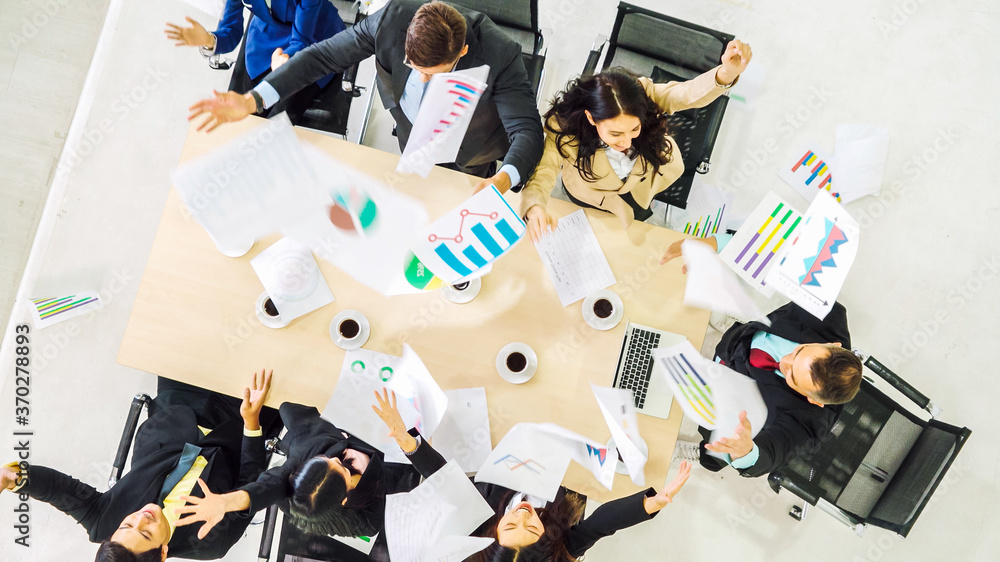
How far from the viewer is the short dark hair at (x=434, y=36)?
1514mm

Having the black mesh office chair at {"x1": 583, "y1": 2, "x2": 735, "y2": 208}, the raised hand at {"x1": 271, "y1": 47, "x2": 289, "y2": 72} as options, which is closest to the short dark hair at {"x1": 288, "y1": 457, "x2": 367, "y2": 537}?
the raised hand at {"x1": 271, "y1": 47, "x2": 289, "y2": 72}

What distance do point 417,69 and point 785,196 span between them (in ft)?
5.77

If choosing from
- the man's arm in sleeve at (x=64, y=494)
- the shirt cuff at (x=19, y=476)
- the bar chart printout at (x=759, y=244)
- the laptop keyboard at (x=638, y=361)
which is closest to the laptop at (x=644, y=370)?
the laptop keyboard at (x=638, y=361)

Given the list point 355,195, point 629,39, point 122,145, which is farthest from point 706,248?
point 122,145

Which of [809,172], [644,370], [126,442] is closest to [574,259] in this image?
[644,370]

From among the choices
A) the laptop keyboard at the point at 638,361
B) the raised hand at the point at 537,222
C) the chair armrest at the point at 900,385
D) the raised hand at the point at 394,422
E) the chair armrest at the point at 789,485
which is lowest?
the raised hand at the point at 394,422

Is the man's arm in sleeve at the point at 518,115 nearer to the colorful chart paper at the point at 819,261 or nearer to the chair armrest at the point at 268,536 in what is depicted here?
the colorful chart paper at the point at 819,261

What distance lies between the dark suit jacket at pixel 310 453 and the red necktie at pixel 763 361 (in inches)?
49.4

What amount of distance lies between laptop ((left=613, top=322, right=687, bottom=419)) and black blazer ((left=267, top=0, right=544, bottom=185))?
0.59 metres

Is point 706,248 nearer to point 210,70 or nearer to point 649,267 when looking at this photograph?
point 649,267

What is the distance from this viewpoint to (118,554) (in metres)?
1.57

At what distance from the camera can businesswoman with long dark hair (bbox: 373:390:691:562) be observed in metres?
1.68

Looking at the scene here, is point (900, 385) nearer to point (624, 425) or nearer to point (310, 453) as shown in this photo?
point (624, 425)

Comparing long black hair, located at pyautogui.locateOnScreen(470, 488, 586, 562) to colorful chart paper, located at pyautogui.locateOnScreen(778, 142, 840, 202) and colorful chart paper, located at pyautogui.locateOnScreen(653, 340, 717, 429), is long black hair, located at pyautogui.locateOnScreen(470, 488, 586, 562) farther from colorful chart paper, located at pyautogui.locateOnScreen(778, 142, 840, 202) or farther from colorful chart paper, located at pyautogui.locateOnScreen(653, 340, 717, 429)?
colorful chart paper, located at pyautogui.locateOnScreen(778, 142, 840, 202)
